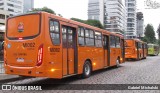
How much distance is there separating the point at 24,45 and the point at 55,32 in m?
1.40

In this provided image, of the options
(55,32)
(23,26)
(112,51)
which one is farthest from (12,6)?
(55,32)

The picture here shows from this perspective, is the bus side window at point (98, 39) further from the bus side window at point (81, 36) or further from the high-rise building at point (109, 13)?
the high-rise building at point (109, 13)

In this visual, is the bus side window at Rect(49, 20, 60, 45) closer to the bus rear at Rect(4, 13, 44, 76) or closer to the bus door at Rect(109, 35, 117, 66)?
the bus rear at Rect(4, 13, 44, 76)

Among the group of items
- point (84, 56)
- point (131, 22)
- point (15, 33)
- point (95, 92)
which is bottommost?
point (95, 92)

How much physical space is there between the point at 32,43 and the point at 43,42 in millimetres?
551

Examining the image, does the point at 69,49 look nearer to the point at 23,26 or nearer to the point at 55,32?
the point at 55,32

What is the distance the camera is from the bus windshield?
10766 millimetres

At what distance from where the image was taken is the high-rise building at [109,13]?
141000 millimetres

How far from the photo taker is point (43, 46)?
10414 mm

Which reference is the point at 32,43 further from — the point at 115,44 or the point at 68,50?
the point at 115,44

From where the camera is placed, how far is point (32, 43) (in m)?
10.7

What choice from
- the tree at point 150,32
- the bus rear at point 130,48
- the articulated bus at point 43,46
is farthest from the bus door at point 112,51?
the tree at point 150,32

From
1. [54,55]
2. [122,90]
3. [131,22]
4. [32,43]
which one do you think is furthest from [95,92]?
[131,22]

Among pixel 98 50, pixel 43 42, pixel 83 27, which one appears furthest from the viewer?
pixel 98 50
